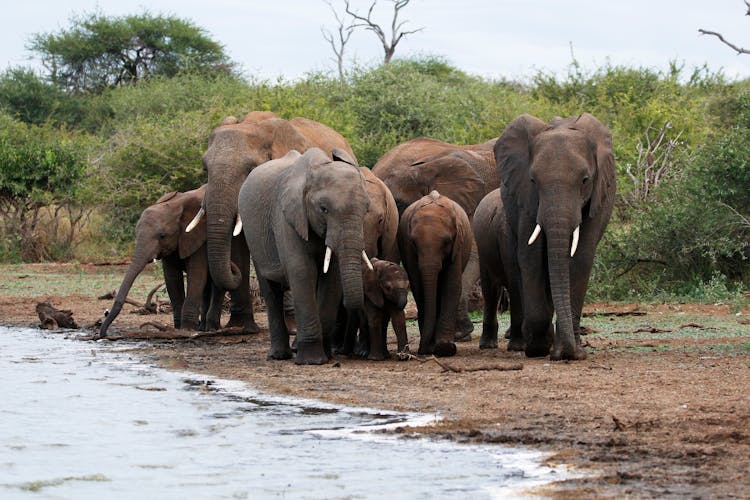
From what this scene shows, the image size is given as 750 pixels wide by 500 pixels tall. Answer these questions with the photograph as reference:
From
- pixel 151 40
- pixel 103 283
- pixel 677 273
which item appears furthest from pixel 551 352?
pixel 151 40

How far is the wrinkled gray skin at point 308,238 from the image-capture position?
364 inches

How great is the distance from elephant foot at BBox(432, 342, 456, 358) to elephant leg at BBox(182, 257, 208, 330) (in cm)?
336

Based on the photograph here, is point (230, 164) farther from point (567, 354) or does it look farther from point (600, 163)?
point (567, 354)

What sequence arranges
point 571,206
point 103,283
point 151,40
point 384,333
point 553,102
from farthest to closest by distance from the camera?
point 151,40 < point 553,102 < point 103,283 < point 384,333 < point 571,206

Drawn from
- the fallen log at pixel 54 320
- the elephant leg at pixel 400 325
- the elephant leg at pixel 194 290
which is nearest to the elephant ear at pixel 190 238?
the elephant leg at pixel 194 290

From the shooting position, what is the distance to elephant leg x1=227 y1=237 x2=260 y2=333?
1307cm

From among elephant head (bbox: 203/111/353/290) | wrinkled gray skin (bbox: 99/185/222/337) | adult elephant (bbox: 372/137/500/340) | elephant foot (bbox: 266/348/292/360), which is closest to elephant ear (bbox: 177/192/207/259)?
wrinkled gray skin (bbox: 99/185/222/337)

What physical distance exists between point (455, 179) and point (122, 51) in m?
37.4

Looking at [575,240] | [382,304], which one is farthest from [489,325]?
[575,240]

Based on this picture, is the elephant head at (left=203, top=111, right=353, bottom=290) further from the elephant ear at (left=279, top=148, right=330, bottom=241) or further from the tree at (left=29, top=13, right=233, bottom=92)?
the tree at (left=29, top=13, right=233, bottom=92)

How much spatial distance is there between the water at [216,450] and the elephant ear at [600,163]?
3.04m

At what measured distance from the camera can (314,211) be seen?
31.0 ft

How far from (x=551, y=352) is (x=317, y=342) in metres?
1.80

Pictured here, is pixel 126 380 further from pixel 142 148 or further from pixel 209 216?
pixel 142 148
